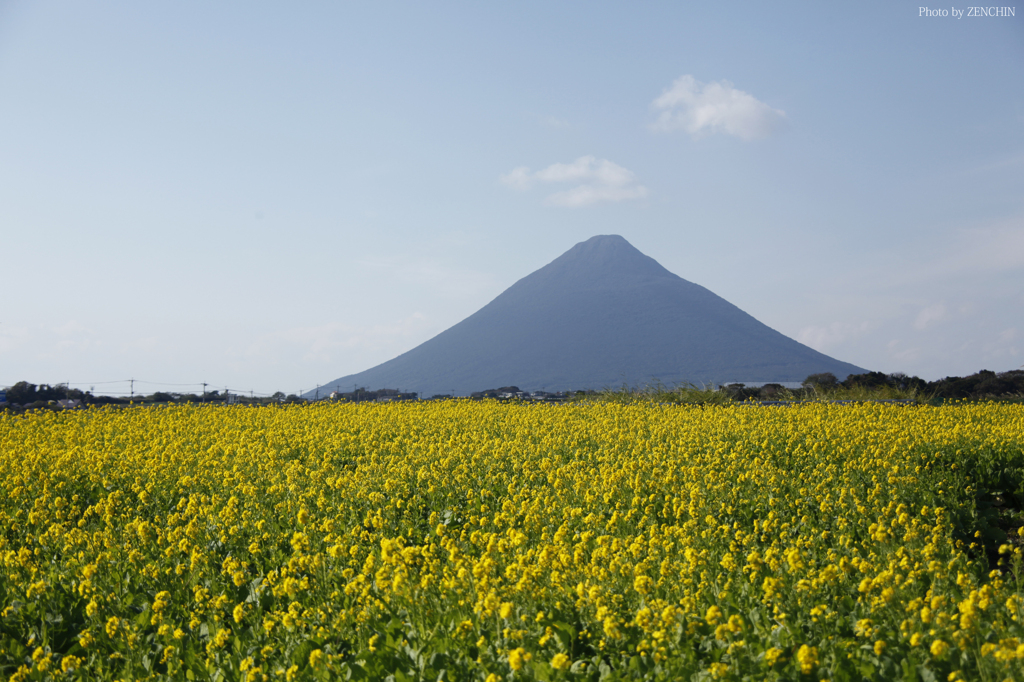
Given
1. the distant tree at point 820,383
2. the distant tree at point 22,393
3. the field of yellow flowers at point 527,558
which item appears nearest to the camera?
the field of yellow flowers at point 527,558

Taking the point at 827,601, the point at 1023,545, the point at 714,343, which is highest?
the point at 714,343

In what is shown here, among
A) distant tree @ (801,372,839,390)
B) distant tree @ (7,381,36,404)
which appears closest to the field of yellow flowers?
distant tree @ (801,372,839,390)

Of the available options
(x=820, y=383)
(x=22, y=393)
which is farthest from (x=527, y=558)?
(x=22, y=393)

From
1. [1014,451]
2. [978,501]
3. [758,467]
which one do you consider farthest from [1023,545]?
[758,467]

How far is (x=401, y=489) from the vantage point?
6883 millimetres

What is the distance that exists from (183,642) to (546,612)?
2.18 m

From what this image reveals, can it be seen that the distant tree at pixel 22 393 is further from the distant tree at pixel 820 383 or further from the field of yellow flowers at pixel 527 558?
the distant tree at pixel 820 383

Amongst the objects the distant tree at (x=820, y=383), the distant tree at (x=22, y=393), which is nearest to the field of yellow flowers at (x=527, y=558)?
the distant tree at (x=820, y=383)

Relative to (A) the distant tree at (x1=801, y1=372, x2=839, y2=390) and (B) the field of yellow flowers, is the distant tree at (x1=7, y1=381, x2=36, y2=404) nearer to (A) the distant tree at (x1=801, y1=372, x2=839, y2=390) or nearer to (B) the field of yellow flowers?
(B) the field of yellow flowers

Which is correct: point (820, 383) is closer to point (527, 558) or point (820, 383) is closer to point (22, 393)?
point (527, 558)

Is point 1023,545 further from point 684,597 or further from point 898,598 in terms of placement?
point 684,597

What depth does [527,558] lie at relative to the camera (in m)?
4.02

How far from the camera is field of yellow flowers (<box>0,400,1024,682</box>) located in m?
3.13

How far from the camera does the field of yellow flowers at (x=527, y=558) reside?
3131 mm
